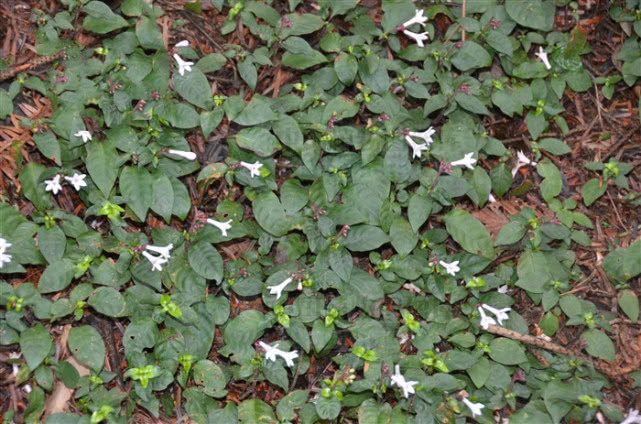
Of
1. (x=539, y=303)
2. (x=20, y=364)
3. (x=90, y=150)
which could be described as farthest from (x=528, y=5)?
(x=20, y=364)

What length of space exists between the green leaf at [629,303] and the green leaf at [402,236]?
56.4 inches

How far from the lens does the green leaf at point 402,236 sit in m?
4.06

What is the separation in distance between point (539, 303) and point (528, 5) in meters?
2.18

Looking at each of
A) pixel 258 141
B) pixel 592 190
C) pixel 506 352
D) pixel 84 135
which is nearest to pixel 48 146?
pixel 84 135

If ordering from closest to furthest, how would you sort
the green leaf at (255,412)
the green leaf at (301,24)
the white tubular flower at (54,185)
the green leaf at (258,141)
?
the green leaf at (255,412)
the white tubular flower at (54,185)
the green leaf at (258,141)
the green leaf at (301,24)

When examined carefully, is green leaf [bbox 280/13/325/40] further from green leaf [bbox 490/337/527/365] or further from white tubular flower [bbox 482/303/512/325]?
green leaf [bbox 490/337/527/365]

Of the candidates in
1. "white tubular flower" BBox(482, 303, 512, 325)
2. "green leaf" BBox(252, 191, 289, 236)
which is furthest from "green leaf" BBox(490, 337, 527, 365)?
"green leaf" BBox(252, 191, 289, 236)

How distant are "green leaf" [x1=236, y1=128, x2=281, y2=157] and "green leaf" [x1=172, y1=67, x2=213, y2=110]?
0.30 meters

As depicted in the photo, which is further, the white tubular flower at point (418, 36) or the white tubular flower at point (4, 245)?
the white tubular flower at point (418, 36)

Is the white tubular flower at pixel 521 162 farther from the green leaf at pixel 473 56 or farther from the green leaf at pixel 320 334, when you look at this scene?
the green leaf at pixel 320 334

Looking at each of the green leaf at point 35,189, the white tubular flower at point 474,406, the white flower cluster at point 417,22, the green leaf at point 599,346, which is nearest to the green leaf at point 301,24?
the white flower cluster at point 417,22

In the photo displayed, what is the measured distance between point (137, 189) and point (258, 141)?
0.80m

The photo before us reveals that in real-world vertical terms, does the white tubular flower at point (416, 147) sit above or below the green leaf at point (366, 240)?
above

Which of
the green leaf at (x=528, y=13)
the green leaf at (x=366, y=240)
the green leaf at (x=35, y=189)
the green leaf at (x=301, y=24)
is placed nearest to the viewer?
the green leaf at (x=35, y=189)
